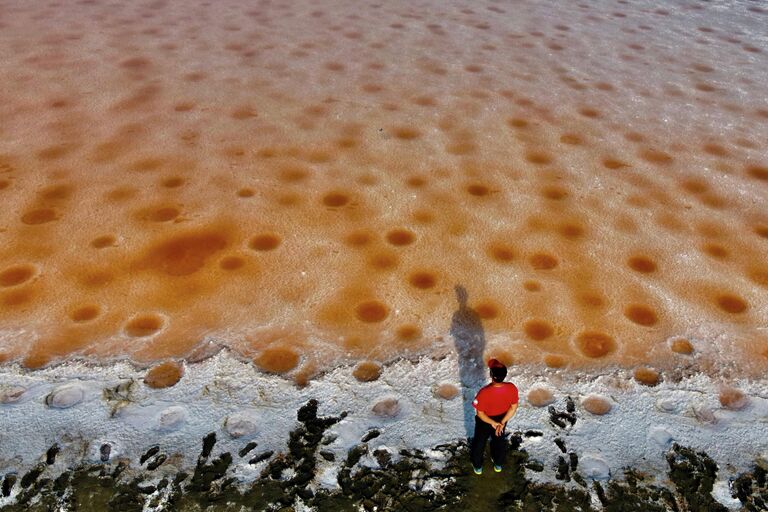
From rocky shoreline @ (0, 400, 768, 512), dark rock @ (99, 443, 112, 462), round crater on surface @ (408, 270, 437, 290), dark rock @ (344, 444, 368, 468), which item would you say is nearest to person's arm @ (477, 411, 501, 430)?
rocky shoreline @ (0, 400, 768, 512)

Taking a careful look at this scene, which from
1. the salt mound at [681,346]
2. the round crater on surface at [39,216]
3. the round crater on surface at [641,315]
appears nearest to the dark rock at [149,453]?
the round crater on surface at [39,216]

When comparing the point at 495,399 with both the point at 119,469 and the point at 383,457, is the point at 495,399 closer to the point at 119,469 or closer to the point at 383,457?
the point at 383,457

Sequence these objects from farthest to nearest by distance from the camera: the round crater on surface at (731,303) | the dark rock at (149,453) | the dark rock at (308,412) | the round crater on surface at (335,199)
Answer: the round crater on surface at (335,199) < the round crater on surface at (731,303) < the dark rock at (308,412) < the dark rock at (149,453)

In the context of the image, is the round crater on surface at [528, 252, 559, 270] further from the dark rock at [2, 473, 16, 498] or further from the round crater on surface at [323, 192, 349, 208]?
the dark rock at [2, 473, 16, 498]

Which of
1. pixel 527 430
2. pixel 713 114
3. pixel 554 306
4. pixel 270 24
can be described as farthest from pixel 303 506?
pixel 270 24

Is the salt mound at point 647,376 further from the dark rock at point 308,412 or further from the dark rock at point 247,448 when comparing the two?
the dark rock at point 247,448

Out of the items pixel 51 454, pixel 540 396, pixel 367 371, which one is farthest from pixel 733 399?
pixel 51 454

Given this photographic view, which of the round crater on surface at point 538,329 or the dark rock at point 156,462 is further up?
the round crater on surface at point 538,329
